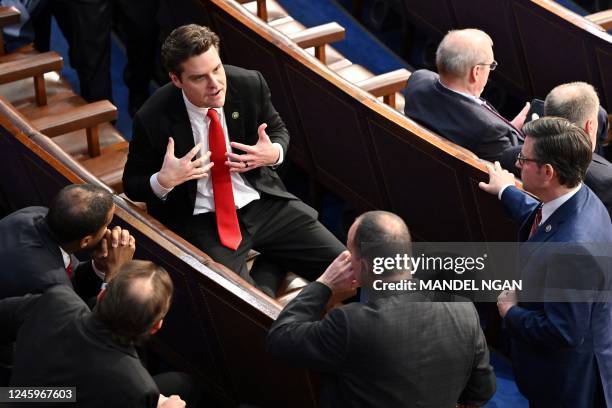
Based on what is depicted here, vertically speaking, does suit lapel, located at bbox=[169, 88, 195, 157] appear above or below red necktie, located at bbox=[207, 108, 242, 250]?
above

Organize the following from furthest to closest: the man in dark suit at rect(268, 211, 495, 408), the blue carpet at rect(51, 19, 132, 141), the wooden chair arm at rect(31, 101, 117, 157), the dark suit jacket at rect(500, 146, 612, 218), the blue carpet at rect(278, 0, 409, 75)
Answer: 1. the blue carpet at rect(278, 0, 409, 75)
2. the blue carpet at rect(51, 19, 132, 141)
3. the wooden chair arm at rect(31, 101, 117, 157)
4. the dark suit jacket at rect(500, 146, 612, 218)
5. the man in dark suit at rect(268, 211, 495, 408)

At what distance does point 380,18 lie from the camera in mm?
2629

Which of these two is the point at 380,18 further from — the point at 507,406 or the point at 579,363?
the point at 579,363

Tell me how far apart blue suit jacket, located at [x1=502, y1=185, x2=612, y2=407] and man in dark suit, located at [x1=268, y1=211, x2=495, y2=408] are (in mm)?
159

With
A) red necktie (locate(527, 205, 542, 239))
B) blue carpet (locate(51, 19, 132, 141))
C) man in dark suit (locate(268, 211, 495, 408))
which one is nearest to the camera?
man in dark suit (locate(268, 211, 495, 408))

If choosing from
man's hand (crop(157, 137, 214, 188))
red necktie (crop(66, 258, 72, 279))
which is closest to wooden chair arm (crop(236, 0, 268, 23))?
man's hand (crop(157, 137, 214, 188))

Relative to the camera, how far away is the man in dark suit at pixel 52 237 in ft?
4.54

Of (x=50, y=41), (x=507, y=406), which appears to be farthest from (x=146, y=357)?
(x=50, y=41)

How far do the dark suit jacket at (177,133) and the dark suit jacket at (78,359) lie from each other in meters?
0.38

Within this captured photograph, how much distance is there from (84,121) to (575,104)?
3.00 feet

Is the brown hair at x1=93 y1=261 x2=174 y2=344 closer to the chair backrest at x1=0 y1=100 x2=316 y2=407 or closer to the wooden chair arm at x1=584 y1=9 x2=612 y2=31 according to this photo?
the chair backrest at x1=0 y1=100 x2=316 y2=407

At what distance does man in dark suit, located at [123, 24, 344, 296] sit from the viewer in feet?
5.14

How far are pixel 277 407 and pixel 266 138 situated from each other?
1.40 ft

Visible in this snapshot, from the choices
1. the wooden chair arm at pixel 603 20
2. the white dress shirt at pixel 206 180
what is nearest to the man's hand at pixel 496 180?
the white dress shirt at pixel 206 180
